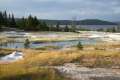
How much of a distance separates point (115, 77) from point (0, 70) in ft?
29.1

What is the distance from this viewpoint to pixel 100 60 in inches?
1226

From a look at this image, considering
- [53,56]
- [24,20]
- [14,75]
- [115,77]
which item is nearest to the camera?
[14,75]

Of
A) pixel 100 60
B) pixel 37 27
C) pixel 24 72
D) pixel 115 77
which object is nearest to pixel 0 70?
pixel 24 72

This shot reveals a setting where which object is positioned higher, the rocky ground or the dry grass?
the dry grass

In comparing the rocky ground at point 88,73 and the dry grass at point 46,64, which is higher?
the dry grass at point 46,64

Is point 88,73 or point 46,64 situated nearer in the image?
point 88,73

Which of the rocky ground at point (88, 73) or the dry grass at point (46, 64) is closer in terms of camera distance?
the dry grass at point (46, 64)

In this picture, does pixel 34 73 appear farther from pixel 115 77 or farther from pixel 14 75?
pixel 115 77

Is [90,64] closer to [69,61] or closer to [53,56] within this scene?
[69,61]

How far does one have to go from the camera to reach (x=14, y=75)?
2198 centimetres

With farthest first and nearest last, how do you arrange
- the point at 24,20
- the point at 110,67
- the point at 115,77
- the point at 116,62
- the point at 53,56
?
the point at 24,20, the point at 53,56, the point at 116,62, the point at 110,67, the point at 115,77

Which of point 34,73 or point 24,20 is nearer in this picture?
point 34,73

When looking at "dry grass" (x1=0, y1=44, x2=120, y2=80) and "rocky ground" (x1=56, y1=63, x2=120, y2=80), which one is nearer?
"dry grass" (x1=0, y1=44, x2=120, y2=80)

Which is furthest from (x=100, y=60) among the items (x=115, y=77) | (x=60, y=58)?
(x=115, y=77)
